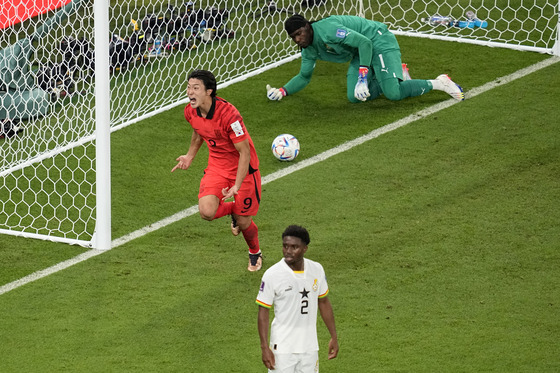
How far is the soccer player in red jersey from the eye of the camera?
6.70 metres

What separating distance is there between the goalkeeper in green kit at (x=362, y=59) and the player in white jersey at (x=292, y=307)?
4560 mm

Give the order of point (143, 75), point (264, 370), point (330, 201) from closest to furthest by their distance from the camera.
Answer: point (264, 370) < point (330, 201) < point (143, 75)

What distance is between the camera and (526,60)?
1073 centimetres

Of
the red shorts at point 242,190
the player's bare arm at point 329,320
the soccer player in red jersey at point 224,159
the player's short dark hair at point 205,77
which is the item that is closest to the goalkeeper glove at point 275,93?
the soccer player in red jersey at point 224,159

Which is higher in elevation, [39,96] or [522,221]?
[39,96]

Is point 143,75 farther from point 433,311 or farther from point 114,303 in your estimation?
point 433,311

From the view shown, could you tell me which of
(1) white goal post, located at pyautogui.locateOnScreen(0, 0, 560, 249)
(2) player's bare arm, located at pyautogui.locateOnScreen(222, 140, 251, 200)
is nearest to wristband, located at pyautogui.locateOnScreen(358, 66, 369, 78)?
(1) white goal post, located at pyautogui.locateOnScreen(0, 0, 560, 249)

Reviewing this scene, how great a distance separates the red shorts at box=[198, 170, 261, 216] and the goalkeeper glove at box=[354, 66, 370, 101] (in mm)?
2815

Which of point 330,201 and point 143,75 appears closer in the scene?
point 330,201

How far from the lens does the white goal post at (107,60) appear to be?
8.20m

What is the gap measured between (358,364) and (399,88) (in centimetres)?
442

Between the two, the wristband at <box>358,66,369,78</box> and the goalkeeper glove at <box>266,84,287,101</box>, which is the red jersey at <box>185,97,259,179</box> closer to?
the wristband at <box>358,66,369,78</box>

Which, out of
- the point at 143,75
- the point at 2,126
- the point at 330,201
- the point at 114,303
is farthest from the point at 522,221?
the point at 2,126

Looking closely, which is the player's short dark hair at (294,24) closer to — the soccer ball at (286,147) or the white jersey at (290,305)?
the soccer ball at (286,147)
